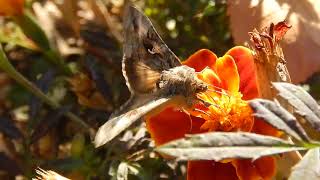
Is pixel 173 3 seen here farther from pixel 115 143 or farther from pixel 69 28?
pixel 115 143

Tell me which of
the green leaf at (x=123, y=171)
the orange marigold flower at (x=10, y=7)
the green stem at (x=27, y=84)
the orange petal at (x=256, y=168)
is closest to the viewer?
the orange petal at (x=256, y=168)

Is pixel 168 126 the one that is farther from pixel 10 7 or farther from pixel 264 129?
pixel 10 7

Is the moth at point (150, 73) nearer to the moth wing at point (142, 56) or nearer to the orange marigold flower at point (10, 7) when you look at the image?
the moth wing at point (142, 56)

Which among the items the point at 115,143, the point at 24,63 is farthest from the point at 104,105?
the point at 24,63

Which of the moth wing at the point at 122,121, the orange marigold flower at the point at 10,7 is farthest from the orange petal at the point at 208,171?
the orange marigold flower at the point at 10,7

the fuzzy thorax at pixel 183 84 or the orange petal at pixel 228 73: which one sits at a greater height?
the orange petal at pixel 228 73

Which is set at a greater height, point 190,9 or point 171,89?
point 190,9

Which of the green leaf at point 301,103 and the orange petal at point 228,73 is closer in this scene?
the green leaf at point 301,103
